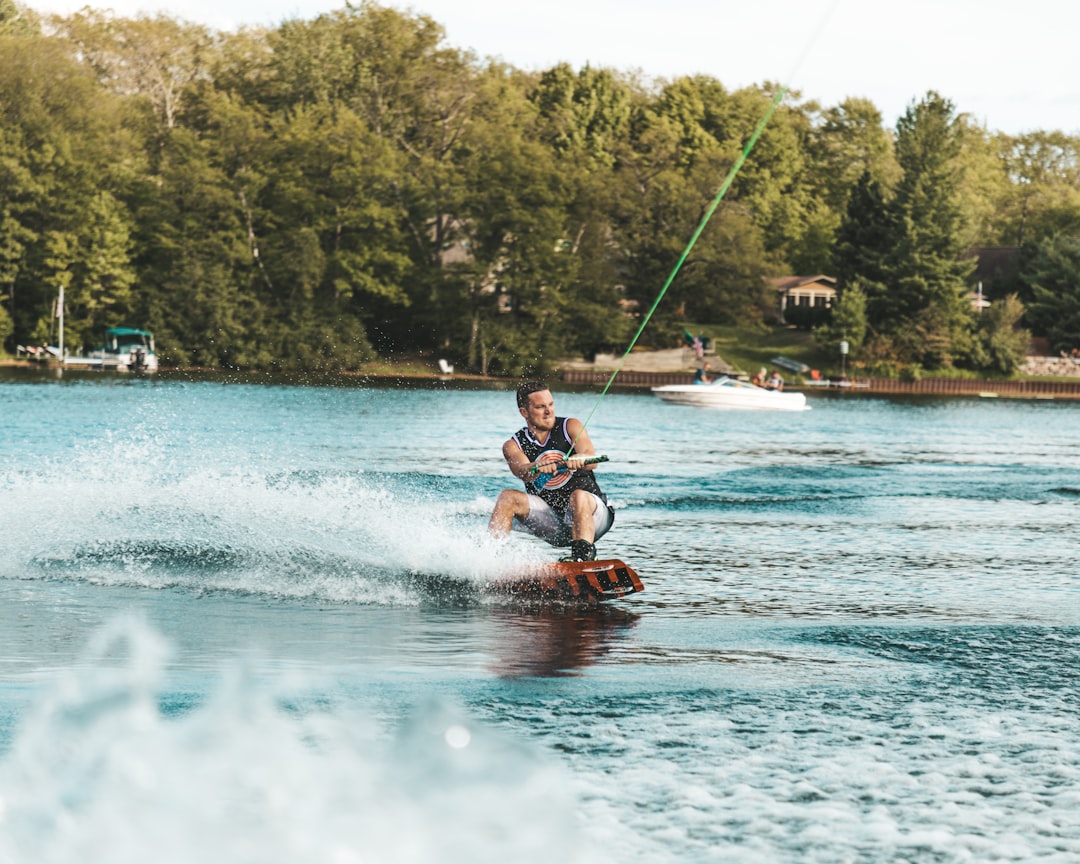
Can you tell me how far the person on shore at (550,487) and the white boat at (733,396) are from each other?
39733 mm

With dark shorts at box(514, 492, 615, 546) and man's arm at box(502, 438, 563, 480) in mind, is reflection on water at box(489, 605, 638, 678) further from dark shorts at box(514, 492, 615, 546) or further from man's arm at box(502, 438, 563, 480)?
man's arm at box(502, 438, 563, 480)

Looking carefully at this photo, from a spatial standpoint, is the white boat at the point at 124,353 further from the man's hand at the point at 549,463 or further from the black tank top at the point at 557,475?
the man's hand at the point at 549,463

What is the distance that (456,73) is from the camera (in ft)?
266

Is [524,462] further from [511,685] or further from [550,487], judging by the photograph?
[511,685]

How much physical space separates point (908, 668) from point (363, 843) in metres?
4.32

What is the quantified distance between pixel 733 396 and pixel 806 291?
137 ft

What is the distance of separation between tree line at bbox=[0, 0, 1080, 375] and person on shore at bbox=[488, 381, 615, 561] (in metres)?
60.6

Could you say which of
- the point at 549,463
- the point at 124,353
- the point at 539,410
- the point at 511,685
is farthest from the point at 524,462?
the point at 124,353

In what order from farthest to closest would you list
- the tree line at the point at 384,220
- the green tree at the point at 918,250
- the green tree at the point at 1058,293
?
Result: the green tree at the point at 1058,293 < the green tree at the point at 918,250 < the tree line at the point at 384,220

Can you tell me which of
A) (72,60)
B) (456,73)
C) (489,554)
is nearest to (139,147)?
(72,60)

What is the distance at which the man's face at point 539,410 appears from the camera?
34.0 feet

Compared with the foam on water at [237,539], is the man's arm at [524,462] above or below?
above

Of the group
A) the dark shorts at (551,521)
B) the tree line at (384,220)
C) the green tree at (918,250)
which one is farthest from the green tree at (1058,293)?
the dark shorts at (551,521)

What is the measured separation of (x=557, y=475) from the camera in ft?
34.8
